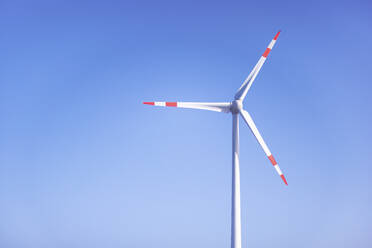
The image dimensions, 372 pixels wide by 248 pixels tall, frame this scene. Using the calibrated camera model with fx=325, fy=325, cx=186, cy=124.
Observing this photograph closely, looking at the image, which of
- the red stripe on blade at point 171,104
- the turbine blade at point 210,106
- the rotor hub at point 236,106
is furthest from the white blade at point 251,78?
the red stripe on blade at point 171,104

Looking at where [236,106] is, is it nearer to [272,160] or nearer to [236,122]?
[236,122]

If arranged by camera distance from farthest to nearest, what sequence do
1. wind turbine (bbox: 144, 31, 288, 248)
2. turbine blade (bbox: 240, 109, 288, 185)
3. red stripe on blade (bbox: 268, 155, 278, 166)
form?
turbine blade (bbox: 240, 109, 288, 185) → red stripe on blade (bbox: 268, 155, 278, 166) → wind turbine (bbox: 144, 31, 288, 248)

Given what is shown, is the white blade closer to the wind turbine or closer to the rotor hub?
the wind turbine

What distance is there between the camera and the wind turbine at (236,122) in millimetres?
31666

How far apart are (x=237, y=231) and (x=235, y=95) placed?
547 inches

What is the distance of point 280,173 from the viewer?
1246 inches

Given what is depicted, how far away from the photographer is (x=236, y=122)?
33.6m

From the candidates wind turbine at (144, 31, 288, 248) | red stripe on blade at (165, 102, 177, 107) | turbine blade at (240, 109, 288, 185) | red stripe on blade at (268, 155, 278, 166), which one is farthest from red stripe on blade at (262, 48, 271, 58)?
red stripe on blade at (165, 102, 177, 107)

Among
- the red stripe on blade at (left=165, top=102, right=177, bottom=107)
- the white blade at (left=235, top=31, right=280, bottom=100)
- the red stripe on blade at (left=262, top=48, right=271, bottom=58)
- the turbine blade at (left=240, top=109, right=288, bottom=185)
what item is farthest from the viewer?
the red stripe on blade at (left=262, top=48, right=271, bottom=58)

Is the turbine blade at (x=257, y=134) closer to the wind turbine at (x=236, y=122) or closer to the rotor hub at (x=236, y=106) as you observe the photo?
the wind turbine at (x=236, y=122)

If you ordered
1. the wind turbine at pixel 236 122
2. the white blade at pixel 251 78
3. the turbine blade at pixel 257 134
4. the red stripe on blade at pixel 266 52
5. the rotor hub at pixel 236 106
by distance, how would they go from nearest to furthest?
the wind turbine at pixel 236 122 → the turbine blade at pixel 257 134 → the rotor hub at pixel 236 106 → the white blade at pixel 251 78 → the red stripe on blade at pixel 266 52

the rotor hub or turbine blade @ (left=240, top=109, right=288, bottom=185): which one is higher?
the rotor hub

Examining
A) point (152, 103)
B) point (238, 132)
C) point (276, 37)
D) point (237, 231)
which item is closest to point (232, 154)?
point (238, 132)

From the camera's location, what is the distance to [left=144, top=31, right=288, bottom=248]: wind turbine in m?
31.7
